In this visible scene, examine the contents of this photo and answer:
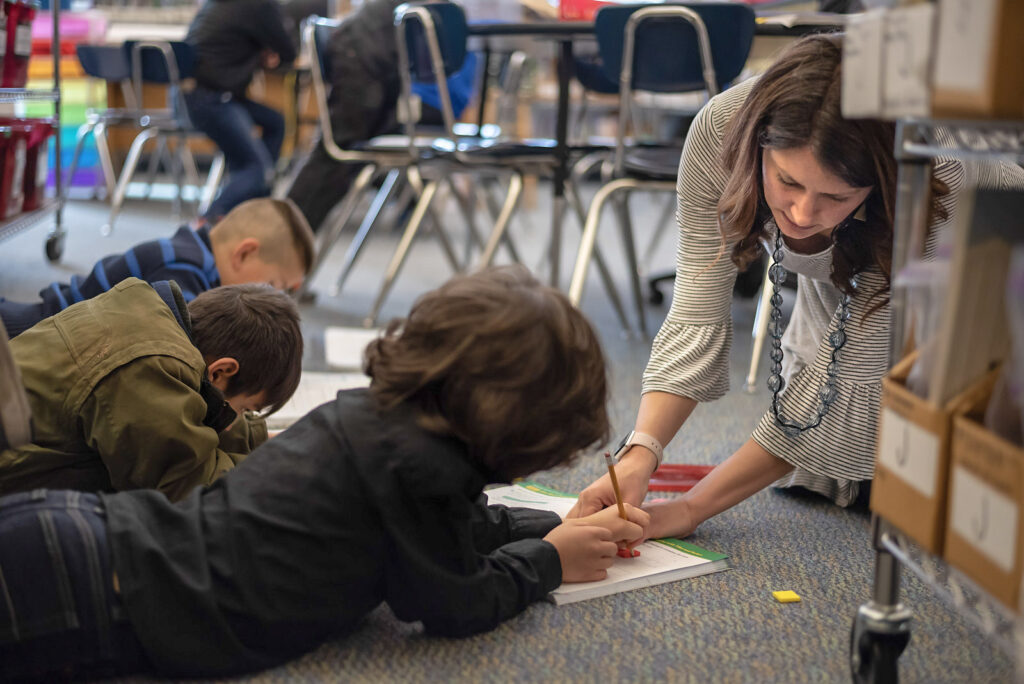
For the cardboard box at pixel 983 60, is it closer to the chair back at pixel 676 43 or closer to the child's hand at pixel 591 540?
the child's hand at pixel 591 540

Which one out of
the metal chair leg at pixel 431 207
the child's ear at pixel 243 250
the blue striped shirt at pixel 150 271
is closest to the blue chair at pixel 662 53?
the metal chair leg at pixel 431 207

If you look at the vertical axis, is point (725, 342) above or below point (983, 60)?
below

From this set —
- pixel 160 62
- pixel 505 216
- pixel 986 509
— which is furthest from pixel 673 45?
pixel 160 62

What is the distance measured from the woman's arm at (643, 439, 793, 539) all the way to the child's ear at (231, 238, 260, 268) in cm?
95

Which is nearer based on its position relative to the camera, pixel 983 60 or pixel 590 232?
pixel 983 60

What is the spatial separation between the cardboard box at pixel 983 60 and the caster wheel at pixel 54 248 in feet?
10.5

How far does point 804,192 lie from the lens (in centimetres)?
109

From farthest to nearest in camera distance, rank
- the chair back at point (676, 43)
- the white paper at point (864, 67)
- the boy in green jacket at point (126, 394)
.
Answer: the chair back at point (676, 43)
the boy in green jacket at point (126, 394)
the white paper at point (864, 67)

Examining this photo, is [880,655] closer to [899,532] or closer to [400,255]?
[899,532]

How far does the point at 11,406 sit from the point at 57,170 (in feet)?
9.21

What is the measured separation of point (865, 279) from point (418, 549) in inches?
28.8

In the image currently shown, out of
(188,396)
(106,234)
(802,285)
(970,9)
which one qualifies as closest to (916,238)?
(970,9)

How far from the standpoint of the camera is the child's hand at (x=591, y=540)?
1.12 meters

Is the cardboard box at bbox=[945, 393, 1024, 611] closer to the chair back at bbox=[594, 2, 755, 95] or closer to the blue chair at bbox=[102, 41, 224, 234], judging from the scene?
the chair back at bbox=[594, 2, 755, 95]
